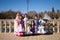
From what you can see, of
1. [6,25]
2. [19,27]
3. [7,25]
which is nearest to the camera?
[19,27]

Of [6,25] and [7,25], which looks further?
[7,25]

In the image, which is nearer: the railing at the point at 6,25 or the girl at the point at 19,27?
the girl at the point at 19,27

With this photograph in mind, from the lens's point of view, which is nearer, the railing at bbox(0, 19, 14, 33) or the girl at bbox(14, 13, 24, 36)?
the girl at bbox(14, 13, 24, 36)

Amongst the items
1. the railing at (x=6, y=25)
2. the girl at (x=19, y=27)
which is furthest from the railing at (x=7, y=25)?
the girl at (x=19, y=27)

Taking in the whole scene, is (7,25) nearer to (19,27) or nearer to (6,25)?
(6,25)

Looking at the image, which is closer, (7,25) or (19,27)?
(19,27)

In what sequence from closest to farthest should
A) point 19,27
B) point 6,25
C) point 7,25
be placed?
point 19,27 < point 6,25 < point 7,25

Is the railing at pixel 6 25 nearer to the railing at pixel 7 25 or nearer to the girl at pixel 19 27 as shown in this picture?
the railing at pixel 7 25

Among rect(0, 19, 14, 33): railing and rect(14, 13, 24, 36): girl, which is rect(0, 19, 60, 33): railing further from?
rect(14, 13, 24, 36): girl

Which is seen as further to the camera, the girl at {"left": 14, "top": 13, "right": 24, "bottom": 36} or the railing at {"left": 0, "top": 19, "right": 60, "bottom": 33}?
the railing at {"left": 0, "top": 19, "right": 60, "bottom": 33}

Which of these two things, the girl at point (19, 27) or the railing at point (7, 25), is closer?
the girl at point (19, 27)

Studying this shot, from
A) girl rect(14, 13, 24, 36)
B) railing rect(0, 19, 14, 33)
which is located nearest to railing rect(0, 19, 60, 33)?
railing rect(0, 19, 14, 33)

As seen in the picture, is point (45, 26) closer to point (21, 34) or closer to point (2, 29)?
point (21, 34)

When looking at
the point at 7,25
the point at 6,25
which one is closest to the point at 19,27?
the point at 6,25
